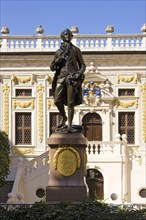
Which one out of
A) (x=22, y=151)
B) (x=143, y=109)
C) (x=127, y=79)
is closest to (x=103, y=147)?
(x=143, y=109)

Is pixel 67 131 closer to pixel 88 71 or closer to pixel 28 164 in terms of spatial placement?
pixel 28 164

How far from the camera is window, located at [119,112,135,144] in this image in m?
35.8

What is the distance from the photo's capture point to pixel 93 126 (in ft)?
119

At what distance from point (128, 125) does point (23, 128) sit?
17.1 feet

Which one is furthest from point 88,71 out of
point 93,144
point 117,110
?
point 93,144

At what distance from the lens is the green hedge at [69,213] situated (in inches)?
529

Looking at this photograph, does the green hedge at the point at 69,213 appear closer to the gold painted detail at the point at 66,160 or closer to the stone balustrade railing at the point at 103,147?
the gold painted detail at the point at 66,160

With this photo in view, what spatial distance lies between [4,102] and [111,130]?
5521mm

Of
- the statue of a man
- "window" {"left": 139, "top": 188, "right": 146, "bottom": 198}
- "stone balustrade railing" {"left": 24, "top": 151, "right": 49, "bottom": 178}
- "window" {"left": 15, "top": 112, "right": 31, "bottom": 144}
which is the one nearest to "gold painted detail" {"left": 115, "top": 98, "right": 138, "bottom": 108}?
"window" {"left": 15, "top": 112, "right": 31, "bottom": 144}

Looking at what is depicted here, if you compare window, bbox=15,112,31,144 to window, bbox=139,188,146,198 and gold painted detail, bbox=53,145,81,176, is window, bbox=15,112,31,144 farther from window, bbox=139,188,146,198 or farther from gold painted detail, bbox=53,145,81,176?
gold painted detail, bbox=53,145,81,176

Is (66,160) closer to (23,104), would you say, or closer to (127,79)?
(127,79)

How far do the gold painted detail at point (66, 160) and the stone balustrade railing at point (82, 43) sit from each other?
20.6 meters

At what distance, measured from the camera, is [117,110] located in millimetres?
35844

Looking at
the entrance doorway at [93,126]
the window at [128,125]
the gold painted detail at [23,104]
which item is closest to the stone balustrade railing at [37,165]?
the entrance doorway at [93,126]
